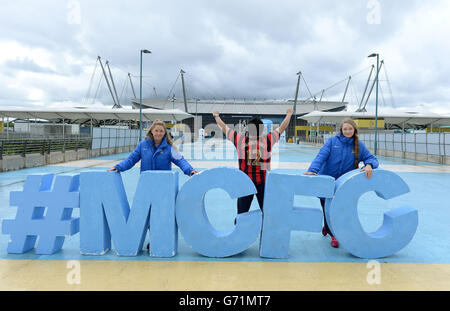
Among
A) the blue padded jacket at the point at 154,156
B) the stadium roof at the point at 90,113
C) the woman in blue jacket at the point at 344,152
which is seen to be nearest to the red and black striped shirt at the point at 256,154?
the woman in blue jacket at the point at 344,152

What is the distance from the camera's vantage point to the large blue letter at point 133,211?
408 cm

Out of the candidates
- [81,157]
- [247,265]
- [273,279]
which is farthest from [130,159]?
[81,157]

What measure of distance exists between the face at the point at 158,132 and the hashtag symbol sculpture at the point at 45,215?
3.57 ft

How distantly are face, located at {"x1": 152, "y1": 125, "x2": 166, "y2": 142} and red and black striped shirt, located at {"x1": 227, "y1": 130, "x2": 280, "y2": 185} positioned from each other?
0.88 metres

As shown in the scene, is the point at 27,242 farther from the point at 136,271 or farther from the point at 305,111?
the point at 305,111

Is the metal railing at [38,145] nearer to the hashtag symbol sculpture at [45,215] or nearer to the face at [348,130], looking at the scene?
the hashtag symbol sculpture at [45,215]

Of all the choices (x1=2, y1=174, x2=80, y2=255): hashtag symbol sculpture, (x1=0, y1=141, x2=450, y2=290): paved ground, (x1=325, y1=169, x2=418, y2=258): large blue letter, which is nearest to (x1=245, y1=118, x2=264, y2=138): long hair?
(x1=325, y1=169, x2=418, y2=258): large blue letter

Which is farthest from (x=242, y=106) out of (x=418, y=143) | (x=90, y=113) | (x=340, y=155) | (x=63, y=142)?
(x=340, y=155)

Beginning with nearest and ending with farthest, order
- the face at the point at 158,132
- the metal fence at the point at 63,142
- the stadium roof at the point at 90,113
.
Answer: the face at the point at 158,132 < the metal fence at the point at 63,142 < the stadium roof at the point at 90,113

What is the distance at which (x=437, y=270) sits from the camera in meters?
3.78

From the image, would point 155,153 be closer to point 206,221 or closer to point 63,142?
point 206,221

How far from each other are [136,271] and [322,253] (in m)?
2.26

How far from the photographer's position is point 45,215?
410 centimetres

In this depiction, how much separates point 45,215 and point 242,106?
8271 cm
